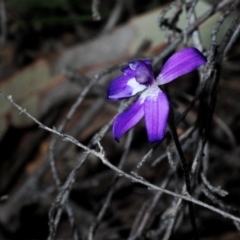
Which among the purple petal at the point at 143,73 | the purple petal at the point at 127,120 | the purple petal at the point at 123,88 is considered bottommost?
the purple petal at the point at 123,88

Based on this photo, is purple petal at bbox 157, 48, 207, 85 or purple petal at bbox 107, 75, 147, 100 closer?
purple petal at bbox 157, 48, 207, 85

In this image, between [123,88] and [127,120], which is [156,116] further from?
[123,88]

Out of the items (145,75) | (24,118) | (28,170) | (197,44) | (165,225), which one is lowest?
(28,170)

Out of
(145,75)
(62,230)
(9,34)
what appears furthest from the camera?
(9,34)

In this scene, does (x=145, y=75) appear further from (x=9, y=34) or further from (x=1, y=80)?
(x=9, y=34)

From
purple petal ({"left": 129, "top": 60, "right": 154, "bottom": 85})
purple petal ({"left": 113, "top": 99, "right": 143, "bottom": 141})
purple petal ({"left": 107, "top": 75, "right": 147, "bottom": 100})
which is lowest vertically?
purple petal ({"left": 107, "top": 75, "right": 147, "bottom": 100})

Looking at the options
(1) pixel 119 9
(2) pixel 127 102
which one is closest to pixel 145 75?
(2) pixel 127 102
